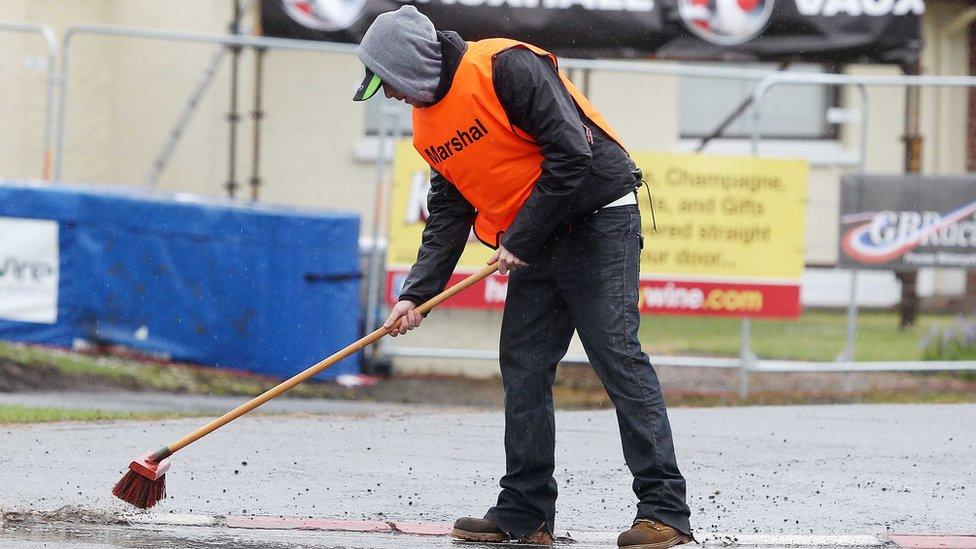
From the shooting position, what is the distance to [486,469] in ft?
20.7

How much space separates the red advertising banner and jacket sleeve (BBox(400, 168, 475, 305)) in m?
4.69

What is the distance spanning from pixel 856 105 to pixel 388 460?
9.62m

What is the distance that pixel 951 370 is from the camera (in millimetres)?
10211

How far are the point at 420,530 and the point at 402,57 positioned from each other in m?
1.65

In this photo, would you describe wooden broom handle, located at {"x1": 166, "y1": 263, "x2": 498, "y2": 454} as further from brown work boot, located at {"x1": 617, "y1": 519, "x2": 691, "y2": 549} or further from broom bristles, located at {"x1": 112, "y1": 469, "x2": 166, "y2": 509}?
brown work boot, located at {"x1": 617, "y1": 519, "x2": 691, "y2": 549}

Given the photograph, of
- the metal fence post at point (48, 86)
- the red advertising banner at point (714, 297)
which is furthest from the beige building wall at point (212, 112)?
the red advertising banner at point (714, 297)

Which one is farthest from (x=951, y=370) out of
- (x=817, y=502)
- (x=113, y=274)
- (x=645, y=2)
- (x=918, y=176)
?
(x=113, y=274)

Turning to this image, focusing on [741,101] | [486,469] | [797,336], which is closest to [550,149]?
[486,469]

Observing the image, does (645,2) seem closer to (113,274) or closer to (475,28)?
(475,28)

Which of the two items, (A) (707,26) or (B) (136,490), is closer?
(B) (136,490)

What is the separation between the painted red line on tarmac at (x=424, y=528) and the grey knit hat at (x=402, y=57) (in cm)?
151

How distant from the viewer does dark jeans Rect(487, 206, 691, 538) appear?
487 cm

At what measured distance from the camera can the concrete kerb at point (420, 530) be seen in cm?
498

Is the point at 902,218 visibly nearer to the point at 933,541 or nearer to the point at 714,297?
the point at 714,297
